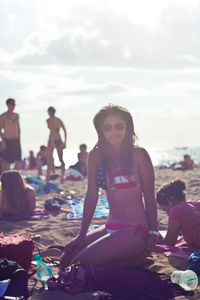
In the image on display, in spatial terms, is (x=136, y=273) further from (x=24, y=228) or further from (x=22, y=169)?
(x=22, y=169)

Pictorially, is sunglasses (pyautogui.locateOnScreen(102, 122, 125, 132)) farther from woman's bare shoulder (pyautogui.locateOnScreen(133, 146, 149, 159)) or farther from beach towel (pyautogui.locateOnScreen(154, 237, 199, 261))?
beach towel (pyautogui.locateOnScreen(154, 237, 199, 261))

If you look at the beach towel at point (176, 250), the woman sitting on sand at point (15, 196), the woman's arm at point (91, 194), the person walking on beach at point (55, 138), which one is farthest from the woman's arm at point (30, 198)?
the person walking on beach at point (55, 138)

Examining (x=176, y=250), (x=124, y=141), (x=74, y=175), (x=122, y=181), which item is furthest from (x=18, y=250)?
(x=74, y=175)

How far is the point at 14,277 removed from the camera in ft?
11.9

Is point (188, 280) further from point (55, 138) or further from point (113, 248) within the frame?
point (55, 138)

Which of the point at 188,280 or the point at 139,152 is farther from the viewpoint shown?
the point at 139,152

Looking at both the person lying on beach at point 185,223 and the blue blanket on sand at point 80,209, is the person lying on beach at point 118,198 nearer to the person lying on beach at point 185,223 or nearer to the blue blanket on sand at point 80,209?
the person lying on beach at point 185,223

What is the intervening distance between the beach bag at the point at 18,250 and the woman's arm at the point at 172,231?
1.50 metres

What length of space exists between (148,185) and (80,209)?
11.8 ft

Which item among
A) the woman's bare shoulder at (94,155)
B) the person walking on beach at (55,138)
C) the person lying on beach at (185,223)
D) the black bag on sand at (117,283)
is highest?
the person walking on beach at (55,138)

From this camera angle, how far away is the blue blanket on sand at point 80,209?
23.4 feet

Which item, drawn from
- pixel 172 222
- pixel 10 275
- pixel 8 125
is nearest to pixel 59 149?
pixel 8 125

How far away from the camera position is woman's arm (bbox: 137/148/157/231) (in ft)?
13.6

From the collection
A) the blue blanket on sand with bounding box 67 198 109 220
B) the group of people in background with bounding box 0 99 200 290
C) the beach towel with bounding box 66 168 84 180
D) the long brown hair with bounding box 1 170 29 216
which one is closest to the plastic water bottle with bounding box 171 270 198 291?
the group of people in background with bounding box 0 99 200 290
